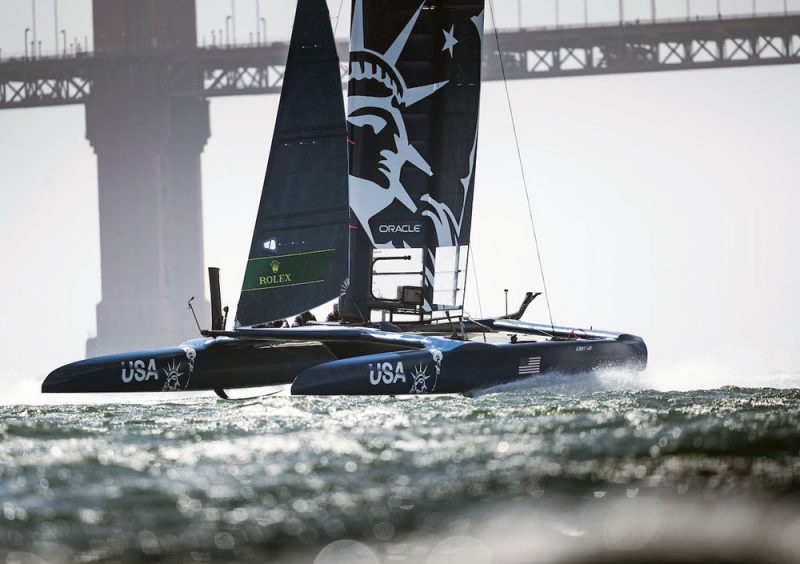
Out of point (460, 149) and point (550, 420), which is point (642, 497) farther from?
point (460, 149)

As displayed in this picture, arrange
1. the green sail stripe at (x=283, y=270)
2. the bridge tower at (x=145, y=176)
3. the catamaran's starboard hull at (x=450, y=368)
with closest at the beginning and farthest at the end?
the catamaran's starboard hull at (x=450, y=368)
the green sail stripe at (x=283, y=270)
the bridge tower at (x=145, y=176)

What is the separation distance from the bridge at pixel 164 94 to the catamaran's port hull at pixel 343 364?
31.5 meters

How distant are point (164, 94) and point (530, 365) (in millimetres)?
38681

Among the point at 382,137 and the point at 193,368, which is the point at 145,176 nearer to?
the point at 382,137

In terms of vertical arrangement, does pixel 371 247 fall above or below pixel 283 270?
above

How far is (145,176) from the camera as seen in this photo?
42.6m

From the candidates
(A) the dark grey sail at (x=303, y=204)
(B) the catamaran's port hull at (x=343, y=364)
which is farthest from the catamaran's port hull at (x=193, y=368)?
(A) the dark grey sail at (x=303, y=204)

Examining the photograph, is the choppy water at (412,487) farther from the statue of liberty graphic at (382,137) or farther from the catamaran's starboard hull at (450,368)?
the statue of liberty graphic at (382,137)

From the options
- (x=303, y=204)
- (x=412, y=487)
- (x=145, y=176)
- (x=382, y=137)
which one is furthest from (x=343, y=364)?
(x=145, y=176)

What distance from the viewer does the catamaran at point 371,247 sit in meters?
8.52

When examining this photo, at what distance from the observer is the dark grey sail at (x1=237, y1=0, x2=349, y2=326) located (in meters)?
9.34

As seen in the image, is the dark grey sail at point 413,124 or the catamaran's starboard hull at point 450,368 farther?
the dark grey sail at point 413,124

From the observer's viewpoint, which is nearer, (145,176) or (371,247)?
(371,247)

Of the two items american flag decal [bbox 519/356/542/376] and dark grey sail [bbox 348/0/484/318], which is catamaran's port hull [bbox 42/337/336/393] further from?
american flag decal [bbox 519/356/542/376]
